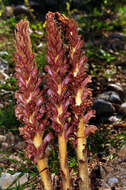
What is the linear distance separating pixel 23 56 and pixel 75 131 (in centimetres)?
62

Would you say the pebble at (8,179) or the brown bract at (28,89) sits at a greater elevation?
the brown bract at (28,89)

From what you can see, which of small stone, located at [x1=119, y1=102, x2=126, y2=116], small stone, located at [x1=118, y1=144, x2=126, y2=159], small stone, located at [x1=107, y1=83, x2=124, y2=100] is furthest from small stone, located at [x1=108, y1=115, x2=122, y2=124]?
small stone, located at [x1=118, y1=144, x2=126, y2=159]

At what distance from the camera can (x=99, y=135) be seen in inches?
135

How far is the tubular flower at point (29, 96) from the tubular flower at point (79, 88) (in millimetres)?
223

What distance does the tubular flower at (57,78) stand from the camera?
1.60 metres

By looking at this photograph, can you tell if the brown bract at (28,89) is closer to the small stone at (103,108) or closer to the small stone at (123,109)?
the small stone at (103,108)

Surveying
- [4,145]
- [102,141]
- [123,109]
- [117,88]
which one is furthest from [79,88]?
[117,88]

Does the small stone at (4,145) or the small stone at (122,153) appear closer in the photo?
the small stone at (122,153)

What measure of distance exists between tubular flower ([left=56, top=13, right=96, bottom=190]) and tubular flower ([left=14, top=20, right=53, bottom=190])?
8.8 inches

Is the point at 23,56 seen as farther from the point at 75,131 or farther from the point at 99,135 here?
the point at 99,135

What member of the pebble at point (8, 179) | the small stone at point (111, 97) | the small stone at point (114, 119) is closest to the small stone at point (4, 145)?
the pebble at point (8, 179)

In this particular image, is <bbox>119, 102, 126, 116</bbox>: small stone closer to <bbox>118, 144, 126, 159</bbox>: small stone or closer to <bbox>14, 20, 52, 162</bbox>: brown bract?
<bbox>118, 144, 126, 159</bbox>: small stone

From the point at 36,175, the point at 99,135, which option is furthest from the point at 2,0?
the point at 36,175

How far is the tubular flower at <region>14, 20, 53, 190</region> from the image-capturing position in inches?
62.2
